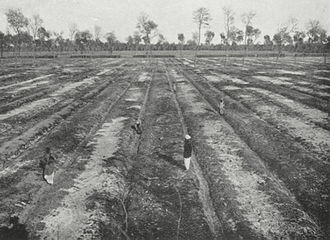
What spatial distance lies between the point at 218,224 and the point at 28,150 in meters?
11.7

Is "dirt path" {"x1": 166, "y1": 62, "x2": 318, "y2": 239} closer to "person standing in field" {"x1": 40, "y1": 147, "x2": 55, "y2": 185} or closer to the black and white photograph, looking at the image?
the black and white photograph

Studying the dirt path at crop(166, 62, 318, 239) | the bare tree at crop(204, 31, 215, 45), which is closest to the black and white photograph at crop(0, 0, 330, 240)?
the dirt path at crop(166, 62, 318, 239)

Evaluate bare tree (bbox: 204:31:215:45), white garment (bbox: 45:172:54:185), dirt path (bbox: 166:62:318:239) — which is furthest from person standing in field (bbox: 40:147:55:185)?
bare tree (bbox: 204:31:215:45)

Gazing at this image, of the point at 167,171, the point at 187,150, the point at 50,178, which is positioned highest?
the point at 187,150

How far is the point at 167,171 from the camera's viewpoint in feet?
41.4

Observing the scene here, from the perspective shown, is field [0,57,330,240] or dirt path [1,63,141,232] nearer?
field [0,57,330,240]

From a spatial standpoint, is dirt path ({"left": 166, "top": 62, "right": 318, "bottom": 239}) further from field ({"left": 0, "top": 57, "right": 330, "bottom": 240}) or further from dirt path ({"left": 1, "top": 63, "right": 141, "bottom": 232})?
dirt path ({"left": 1, "top": 63, "right": 141, "bottom": 232})

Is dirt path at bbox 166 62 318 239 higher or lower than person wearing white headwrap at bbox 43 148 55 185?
lower

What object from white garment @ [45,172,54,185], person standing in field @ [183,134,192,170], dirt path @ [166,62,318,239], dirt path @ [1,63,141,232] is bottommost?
dirt path @ [166,62,318,239]

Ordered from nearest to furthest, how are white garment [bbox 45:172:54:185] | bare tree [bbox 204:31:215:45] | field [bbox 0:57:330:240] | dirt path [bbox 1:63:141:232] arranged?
field [bbox 0:57:330:240], dirt path [bbox 1:63:141:232], white garment [bbox 45:172:54:185], bare tree [bbox 204:31:215:45]

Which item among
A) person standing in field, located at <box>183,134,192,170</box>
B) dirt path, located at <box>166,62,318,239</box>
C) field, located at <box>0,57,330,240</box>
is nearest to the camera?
dirt path, located at <box>166,62,318,239</box>

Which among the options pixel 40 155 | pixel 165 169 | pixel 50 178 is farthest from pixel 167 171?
pixel 40 155

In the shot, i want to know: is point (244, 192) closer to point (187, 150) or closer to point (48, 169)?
point (187, 150)

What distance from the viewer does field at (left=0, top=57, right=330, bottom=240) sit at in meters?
8.96
